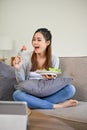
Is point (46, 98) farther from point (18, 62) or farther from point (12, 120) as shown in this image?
point (12, 120)

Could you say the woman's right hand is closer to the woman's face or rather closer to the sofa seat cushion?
the woman's face

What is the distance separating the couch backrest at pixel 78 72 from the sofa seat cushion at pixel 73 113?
0.85 feet

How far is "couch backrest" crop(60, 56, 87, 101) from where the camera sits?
207cm

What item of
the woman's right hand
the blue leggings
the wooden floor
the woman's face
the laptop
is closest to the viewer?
the laptop

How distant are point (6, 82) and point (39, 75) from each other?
11.4 inches

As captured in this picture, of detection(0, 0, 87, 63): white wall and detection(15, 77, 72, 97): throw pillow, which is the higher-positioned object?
detection(0, 0, 87, 63): white wall

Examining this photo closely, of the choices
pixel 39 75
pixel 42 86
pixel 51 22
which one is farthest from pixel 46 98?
pixel 51 22

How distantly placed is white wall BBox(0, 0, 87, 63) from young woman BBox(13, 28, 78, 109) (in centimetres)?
180

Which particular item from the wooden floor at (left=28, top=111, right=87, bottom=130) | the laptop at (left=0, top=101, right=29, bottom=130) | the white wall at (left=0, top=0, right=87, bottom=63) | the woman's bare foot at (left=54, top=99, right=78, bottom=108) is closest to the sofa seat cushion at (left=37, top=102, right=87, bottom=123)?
the woman's bare foot at (left=54, top=99, right=78, bottom=108)

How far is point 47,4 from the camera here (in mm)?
4125

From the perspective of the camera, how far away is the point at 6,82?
1988 mm

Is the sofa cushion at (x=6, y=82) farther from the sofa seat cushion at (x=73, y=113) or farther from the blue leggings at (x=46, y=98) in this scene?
the sofa seat cushion at (x=73, y=113)

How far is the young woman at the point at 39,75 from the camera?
1818 mm

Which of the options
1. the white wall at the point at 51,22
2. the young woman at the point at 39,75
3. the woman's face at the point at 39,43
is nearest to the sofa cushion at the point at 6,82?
the young woman at the point at 39,75
